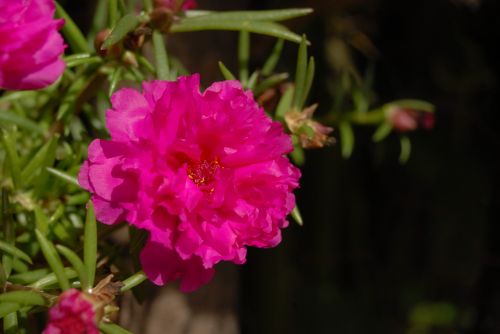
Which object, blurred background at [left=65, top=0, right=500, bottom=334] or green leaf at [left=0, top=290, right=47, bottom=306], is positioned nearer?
green leaf at [left=0, top=290, right=47, bottom=306]

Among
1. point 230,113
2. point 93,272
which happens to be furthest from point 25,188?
point 230,113

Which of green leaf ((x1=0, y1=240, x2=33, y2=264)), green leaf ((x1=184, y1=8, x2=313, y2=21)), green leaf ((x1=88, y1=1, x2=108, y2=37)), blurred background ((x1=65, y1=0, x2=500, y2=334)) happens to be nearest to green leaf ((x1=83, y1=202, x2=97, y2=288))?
green leaf ((x1=0, y1=240, x2=33, y2=264))

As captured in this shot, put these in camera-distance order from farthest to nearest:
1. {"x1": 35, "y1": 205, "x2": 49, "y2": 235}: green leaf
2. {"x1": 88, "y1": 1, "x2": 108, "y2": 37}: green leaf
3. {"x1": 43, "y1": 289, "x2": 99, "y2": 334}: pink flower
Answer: {"x1": 88, "y1": 1, "x2": 108, "y2": 37}: green leaf, {"x1": 35, "y1": 205, "x2": 49, "y2": 235}: green leaf, {"x1": 43, "y1": 289, "x2": 99, "y2": 334}: pink flower

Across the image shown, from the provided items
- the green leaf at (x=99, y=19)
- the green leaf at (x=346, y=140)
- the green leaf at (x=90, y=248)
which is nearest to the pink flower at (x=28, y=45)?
the green leaf at (x=90, y=248)

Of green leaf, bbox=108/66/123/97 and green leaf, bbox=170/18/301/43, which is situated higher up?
green leaf, bbox=170/18/301/43

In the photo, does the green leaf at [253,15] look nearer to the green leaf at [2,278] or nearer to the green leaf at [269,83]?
the green leaf at [269,83]

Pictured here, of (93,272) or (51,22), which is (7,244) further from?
(51,22)

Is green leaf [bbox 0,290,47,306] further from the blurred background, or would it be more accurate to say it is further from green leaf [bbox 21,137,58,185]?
the blurred background
